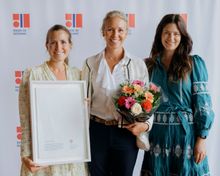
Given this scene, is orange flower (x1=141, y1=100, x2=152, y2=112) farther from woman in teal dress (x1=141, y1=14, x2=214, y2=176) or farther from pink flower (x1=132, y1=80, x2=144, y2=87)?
woman in teal dress (x1=141, y1=14, x2=214, y2=176)

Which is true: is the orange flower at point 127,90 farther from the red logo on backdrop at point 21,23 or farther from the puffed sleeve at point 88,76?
the red logo on backdrop at point 21,23

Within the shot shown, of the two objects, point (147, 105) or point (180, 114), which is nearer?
point (147, 105)

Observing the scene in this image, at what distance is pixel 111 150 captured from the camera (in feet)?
5.73

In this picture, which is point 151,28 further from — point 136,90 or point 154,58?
point 136,90

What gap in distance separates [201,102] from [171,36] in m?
0.45

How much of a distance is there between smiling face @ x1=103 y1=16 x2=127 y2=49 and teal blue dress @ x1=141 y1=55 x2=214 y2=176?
0.38m

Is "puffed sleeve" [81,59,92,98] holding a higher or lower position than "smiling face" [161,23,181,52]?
lower

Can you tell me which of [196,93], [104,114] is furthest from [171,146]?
[104,114]

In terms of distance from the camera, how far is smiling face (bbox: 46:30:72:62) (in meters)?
1.64

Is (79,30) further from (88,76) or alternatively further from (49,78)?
(49,78)

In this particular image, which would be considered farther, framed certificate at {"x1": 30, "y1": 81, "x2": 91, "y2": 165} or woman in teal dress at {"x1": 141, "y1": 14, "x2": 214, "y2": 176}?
woman in teal dress at {"x1": 141, "y1": 14, "x2": 214, "y2": 176}

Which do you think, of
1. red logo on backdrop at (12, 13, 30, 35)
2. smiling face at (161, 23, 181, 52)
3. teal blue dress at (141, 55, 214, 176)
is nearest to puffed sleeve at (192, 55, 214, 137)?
teal blue dress at (141, 55, 214, 176)

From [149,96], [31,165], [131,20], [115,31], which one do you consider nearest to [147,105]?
[149,96]

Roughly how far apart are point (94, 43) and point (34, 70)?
94 centimetres
